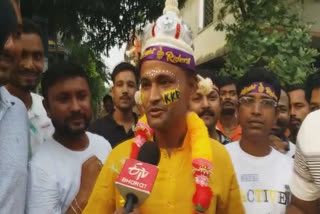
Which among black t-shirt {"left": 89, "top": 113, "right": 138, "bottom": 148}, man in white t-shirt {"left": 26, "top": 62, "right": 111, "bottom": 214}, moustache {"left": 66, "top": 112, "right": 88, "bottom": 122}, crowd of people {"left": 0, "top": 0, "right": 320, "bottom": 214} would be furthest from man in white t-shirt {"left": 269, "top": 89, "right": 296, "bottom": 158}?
moustache {"left": 66, "top": 112, "right": 88, "bottom": 122}

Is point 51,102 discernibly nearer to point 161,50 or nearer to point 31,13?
point 161,50

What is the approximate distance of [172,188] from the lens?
2.52m

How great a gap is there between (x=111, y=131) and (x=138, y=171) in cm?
345

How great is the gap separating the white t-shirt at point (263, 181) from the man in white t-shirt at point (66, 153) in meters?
0.98

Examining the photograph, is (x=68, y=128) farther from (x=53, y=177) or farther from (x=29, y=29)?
(x=29, y=29)

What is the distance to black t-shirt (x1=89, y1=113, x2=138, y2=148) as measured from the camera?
17.9 ft

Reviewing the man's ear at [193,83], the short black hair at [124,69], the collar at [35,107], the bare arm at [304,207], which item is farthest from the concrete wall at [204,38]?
the bare arm at [304,207]

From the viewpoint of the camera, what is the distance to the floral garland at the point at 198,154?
2461 mm

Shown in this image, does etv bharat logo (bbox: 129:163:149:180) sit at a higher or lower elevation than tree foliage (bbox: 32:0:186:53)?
lower

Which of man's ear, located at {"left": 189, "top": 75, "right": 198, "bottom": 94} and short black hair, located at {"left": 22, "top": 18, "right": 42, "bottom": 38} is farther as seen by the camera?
short black hair, located at {"left": 22, "top": 18, "right": 42, "bottom": 38}

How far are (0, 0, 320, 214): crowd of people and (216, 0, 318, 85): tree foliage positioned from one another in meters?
3.56

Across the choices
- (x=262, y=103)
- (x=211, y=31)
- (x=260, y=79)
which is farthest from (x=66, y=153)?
(x=211, y=31)

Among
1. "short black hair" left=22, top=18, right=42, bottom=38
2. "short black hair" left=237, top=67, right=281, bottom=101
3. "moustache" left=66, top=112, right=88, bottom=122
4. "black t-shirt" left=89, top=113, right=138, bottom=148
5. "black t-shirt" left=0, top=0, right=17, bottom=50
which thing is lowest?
"black t-shirt" left=89, top=113, right=138, bottom=148

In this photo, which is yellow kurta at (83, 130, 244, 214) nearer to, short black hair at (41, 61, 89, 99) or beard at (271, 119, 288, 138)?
short black hair at (41, 61, 89, 99)
